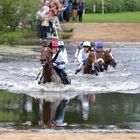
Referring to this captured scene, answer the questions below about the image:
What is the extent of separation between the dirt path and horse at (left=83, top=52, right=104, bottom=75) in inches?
586

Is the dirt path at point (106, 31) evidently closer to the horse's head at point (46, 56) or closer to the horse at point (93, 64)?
the horse at point (93, 64)

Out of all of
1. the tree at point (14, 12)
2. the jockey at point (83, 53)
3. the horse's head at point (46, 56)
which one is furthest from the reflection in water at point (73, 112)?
the tree at point (14, 12)

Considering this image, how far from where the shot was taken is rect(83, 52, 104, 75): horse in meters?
23.1

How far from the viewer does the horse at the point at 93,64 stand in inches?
910

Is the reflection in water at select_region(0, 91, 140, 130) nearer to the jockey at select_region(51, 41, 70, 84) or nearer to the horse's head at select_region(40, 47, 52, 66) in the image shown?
the horse's head at select_region(40, 47, 52, 66)

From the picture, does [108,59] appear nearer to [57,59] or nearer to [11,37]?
[57,59]

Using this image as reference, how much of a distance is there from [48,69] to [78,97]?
1.26 m

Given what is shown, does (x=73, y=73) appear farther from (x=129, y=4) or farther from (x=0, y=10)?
(x=129, y=4)

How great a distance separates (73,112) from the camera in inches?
602

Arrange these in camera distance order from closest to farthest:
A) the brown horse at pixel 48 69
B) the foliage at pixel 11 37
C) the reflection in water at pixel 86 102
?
the reflection in water at pixel 86 102 → the brown horse at pixel 48 69 → the foliage at pixel 11 37

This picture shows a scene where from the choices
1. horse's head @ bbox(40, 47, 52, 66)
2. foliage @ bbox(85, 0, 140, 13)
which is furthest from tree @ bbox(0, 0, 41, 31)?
foliage @ bbox(85, 0, 140, 13)

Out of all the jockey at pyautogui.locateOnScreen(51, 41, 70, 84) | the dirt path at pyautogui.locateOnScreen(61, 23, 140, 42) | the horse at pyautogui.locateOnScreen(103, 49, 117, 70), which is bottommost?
the dirt path at pyautogui.locateOnScreen(61, 23, 140, 42)

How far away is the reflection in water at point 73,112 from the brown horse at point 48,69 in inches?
39.1

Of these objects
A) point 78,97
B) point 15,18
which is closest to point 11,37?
Answer: point 15,18
